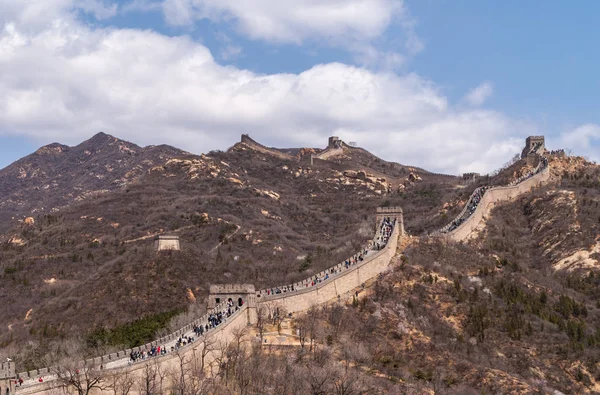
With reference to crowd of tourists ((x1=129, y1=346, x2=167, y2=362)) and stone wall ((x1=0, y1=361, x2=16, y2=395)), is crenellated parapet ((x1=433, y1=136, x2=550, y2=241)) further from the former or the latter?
stone wall ((x1=0, y1=361, x2=16, y2=395))

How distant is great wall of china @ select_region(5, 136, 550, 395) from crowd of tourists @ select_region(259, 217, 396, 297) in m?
0.14

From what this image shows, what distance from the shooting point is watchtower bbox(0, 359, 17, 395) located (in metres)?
40.3

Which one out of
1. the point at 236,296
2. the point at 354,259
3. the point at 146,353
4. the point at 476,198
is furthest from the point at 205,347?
the point at 476,198

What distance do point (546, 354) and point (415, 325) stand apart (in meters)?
10.5

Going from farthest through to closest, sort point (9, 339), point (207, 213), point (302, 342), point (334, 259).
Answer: point (207, 213) → point (334, 259) → point (9, 339) → point (302, 342)

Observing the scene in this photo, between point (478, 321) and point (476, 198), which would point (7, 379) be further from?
point (476, 198)

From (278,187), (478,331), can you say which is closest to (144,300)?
(478,331)

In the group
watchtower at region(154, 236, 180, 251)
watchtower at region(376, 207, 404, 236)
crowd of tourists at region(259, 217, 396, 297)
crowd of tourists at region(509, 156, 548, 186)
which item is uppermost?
crowd of tourists at region(509, 156, 548, 186)

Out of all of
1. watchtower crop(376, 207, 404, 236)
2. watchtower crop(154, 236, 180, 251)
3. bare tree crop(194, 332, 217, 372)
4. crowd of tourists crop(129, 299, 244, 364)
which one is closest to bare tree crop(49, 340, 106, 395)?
crowd of tourists crop(129, 299, 244, 364)

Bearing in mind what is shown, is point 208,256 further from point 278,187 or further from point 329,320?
point 278,187

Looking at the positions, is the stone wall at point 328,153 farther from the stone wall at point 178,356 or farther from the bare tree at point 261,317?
the stone wall at point 178,356

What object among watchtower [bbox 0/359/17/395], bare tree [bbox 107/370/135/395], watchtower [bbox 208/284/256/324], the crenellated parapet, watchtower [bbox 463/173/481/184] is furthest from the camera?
watchtower [bbox 463/173/481/184]

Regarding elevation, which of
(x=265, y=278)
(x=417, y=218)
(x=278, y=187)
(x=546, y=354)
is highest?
(x=278, y=187)

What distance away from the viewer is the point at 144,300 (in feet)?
298
